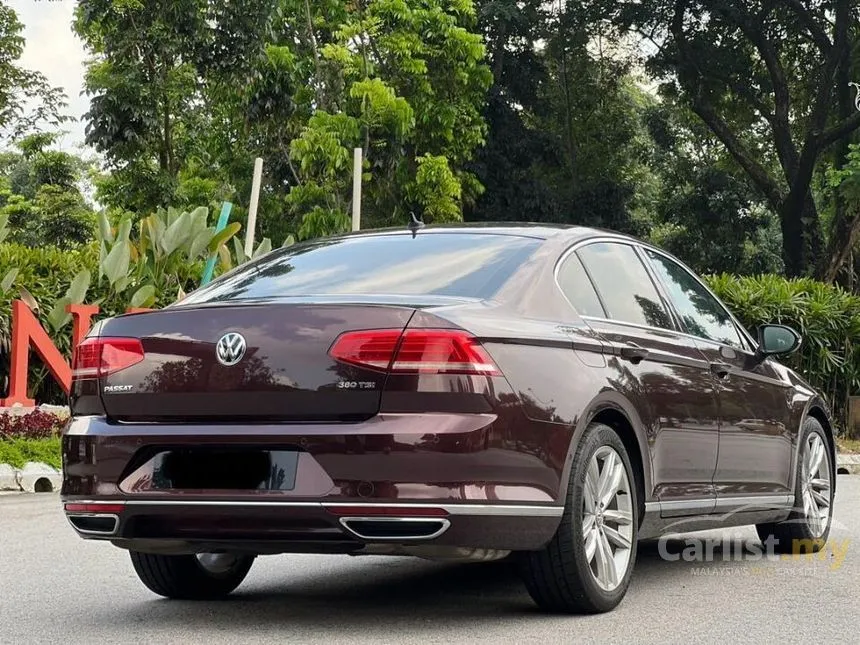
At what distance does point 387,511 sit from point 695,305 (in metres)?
2.67

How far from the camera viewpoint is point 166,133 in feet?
91.8

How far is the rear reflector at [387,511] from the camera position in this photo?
470cm

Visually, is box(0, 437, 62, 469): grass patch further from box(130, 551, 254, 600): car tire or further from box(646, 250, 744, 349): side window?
box(646, 250, 744, 349): side window

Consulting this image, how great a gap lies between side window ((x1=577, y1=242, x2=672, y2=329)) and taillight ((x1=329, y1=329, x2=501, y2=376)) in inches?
47.4

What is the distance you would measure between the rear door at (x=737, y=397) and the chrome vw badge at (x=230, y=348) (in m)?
2.34

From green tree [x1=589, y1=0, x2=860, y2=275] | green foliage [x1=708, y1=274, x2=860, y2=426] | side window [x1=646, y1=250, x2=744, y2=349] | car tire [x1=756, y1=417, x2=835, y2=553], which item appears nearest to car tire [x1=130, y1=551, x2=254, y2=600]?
side window [x1=646, y1=250, x2=744, y2=349]

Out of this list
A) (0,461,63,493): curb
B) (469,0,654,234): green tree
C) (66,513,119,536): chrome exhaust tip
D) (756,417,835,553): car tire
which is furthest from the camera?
(469,0,654,234): green tree

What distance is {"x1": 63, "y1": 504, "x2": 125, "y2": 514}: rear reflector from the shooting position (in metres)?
5.04

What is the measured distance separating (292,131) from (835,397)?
17475 millimetres

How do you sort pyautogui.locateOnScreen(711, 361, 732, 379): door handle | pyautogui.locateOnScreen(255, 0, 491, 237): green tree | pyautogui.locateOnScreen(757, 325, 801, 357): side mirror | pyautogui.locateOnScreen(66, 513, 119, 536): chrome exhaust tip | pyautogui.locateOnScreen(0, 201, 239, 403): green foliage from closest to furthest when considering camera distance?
pyautogui.locateOnScreen(66, 513, 119, 536): chrome exhaust tip → pyautogui.locateOnScreen(711, 361, 732, 379): door handle → pyautogui.locateOnScreen(757, 325, 801, 357): side mirror → pyautogui.locateOnScreen(0, 201, 239, 403): green foliage → pyautogui.locateOnScreen(255, 0, 491, 237): green tree

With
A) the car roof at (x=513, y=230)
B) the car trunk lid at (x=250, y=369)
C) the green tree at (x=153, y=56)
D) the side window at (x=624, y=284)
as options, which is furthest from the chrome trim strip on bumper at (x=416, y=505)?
the green tree at (x=153, y=56)

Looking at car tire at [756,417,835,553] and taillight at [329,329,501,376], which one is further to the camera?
car tire at [756,417,835,553]

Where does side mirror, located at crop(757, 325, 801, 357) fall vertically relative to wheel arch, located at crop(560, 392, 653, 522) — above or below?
above

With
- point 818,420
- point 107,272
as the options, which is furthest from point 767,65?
point 818,420
